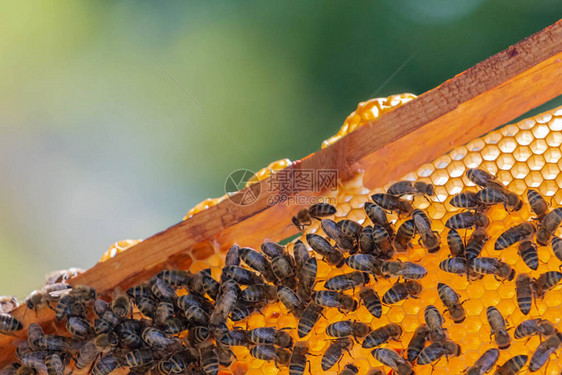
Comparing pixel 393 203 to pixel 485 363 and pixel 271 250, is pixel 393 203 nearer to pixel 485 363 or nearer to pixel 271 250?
pixel 271 250

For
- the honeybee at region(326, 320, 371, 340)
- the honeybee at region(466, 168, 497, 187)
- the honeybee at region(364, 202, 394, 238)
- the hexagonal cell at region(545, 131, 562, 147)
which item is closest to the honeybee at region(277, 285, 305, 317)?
the honeybee at region(326, 320, 371, 340)

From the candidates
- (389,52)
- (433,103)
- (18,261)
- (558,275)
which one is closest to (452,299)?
(558,275)

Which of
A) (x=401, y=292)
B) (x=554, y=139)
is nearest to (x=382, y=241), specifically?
(x=401, y=292)

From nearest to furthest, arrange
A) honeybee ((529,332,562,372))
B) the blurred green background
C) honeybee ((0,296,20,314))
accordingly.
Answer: honeybee ((529,332,562,372)) → honeybee ((0,296,20,314)) → the blurred green background

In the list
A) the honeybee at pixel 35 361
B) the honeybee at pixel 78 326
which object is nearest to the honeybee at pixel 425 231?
the honeybee at pixel 78 326

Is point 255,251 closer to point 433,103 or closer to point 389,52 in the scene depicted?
point 433,103

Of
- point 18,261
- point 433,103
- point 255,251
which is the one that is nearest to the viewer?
point 433,103

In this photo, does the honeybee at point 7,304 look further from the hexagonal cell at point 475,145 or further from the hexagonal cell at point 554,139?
the hexagonal cell at point 554,139

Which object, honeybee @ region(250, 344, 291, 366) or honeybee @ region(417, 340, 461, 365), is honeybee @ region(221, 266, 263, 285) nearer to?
honeybee @ region(250, 344, 291, 366)
